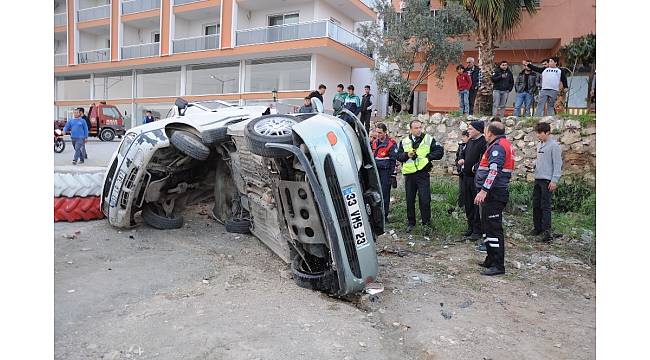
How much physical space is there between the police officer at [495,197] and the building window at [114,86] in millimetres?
26896

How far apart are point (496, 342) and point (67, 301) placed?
129 inches

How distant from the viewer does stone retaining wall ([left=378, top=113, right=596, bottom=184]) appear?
939cm

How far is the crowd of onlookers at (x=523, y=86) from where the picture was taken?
1018cm

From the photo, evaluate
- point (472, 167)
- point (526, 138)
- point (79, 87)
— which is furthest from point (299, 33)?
point (472, 167)

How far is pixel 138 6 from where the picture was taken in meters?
26.3

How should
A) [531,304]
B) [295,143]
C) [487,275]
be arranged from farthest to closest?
[487,275]
[531,304]
[295,143]

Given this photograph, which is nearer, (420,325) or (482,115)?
(420,325)

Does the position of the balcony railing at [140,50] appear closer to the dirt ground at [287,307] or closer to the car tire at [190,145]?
the dirt ground at [287,307]

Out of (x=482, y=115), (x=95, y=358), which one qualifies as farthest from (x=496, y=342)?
(x=482, y=115)

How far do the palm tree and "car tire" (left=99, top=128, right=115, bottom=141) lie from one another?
51.4ft

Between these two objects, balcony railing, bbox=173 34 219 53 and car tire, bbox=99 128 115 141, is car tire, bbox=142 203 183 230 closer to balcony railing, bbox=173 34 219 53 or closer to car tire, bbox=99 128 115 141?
car tire, bbox=99 128 115 141

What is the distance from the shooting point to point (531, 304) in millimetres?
4078

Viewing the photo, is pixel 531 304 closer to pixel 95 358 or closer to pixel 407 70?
pixel 95 358
